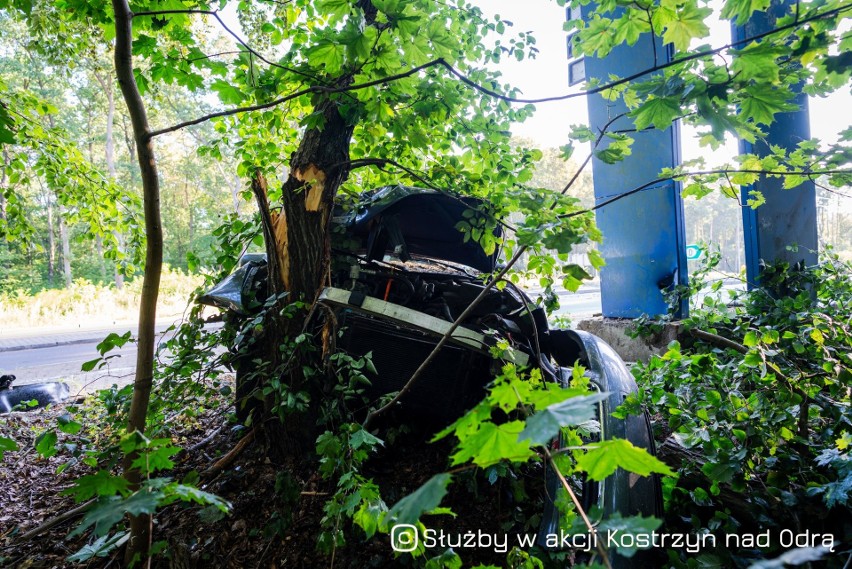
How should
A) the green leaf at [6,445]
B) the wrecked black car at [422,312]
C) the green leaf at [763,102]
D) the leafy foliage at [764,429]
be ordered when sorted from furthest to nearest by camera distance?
the wrecked black car at [422,312] < the leafy foliage at [764,429] < the green leaf at [763,102] < the green leaf at [6,445]

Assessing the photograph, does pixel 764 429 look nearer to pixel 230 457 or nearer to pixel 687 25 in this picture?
pixel 687 25

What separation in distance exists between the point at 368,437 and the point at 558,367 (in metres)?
1.82

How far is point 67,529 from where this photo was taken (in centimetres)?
254

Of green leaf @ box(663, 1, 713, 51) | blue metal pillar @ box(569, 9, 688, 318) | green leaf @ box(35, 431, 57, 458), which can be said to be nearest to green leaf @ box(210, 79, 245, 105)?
green leaf @ box(35, 431, 57, 458)

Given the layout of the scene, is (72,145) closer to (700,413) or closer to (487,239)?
(487,239)

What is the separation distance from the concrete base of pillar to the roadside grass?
12.6 meters

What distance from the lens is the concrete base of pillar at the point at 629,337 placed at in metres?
4.29

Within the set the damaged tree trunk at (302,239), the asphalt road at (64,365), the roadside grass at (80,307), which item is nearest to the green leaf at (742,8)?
the damaged tree trunk at (302,239)

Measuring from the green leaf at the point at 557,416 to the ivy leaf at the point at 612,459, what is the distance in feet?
0.55

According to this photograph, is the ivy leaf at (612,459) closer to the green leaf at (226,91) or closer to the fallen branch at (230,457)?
the green leaf at (226,91)

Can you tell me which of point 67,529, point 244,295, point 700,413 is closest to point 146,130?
point 244,295

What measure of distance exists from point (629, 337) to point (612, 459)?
4273 mm

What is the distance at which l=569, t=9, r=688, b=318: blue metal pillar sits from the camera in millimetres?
4762

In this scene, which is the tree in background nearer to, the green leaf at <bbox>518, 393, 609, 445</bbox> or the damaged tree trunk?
the damaged tree trunk
